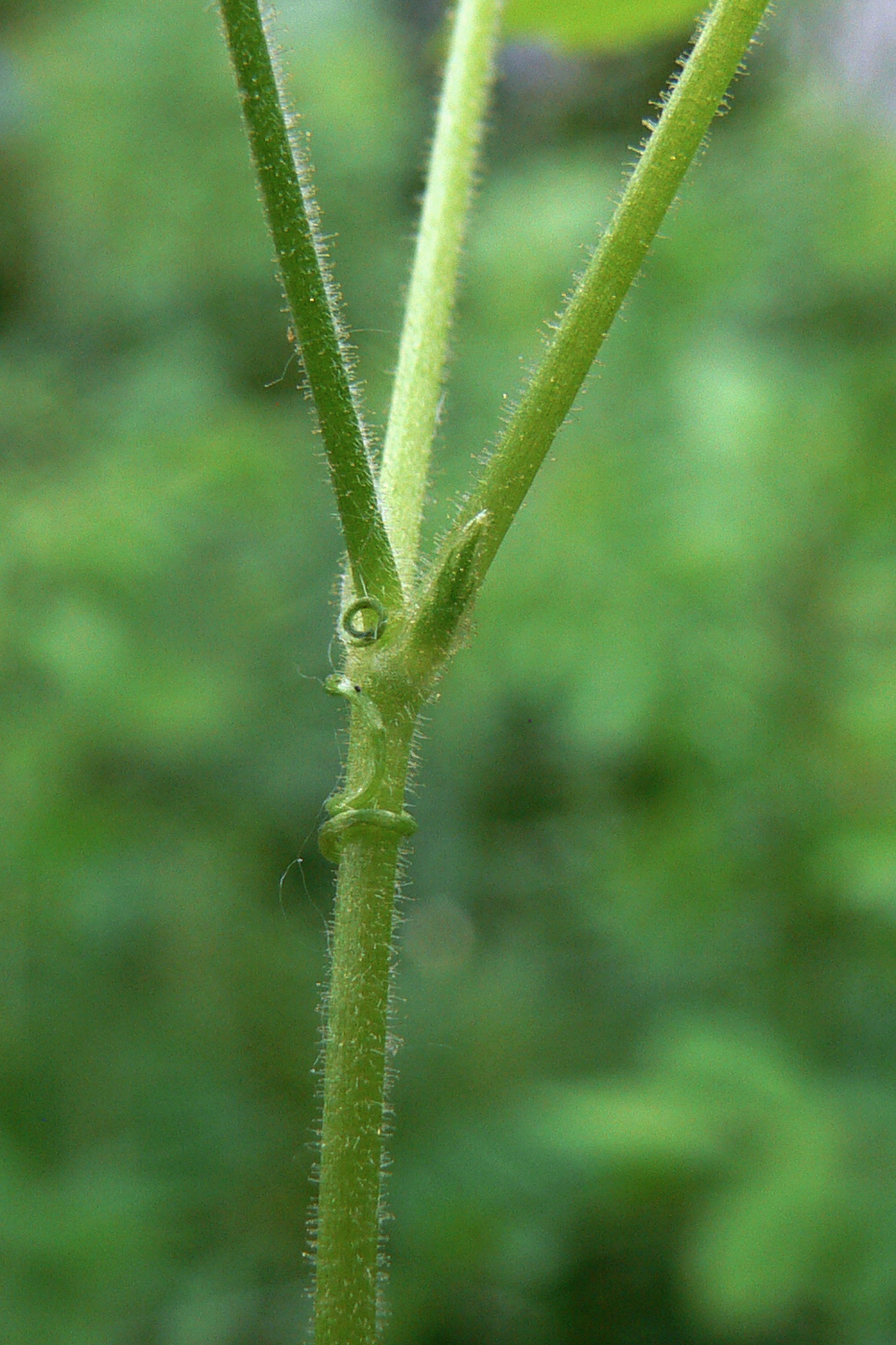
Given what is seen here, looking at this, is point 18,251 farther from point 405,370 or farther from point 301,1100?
point 405,370

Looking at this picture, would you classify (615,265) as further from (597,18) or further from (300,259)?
(597,18)

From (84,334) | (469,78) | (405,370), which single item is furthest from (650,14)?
(84,334)

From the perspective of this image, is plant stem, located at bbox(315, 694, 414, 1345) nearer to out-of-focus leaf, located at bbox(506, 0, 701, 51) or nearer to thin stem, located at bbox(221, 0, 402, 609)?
thin stem, located at bbox(221, 0, 402, 609)

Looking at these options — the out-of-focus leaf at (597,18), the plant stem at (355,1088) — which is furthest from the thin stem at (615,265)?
the out-of-focus leaf at (597,18)

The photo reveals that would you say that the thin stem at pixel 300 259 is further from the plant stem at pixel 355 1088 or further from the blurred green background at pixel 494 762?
the blurred green background at pixel 494 762

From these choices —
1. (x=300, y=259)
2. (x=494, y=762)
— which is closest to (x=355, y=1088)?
Answer: (x=300, y=259)
